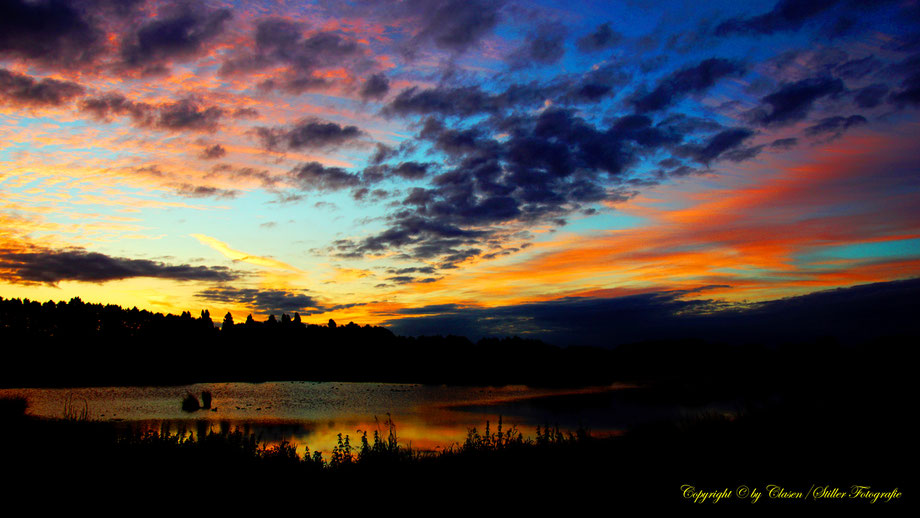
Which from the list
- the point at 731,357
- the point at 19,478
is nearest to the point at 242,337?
the point at 731,357

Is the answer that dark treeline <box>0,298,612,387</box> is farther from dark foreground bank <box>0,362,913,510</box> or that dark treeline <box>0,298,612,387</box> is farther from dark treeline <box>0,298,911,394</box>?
dark foreground bank <box>0,362,913,510</box>

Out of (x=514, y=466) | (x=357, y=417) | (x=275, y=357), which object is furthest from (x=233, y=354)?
(x=514, y=466)

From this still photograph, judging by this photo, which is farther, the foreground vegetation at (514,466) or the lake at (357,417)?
the lake at (357,417)

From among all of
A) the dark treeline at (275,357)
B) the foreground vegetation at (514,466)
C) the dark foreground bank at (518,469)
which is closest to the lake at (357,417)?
the foreground vegetation at (514,466)

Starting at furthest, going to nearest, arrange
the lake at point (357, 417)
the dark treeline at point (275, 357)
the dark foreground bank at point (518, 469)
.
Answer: the dark treeline at point (275, 357) < the lake at point (357, 417) < the dark foreground bank at point (518, 469)

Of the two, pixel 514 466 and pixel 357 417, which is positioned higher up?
pixel 514 466

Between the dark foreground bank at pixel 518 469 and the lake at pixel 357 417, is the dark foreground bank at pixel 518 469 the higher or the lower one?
the higher one

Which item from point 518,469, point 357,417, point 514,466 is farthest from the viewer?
point 357,417

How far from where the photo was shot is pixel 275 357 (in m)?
136

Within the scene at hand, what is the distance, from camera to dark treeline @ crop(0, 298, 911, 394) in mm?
97062

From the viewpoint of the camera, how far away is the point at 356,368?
13350cm

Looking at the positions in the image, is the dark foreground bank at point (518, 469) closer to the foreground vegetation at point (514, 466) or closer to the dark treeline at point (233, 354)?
the foreground vegetation at point (514, 466)

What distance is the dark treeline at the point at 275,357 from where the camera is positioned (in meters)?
97.1

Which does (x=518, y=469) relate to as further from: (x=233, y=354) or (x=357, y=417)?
(x=233, y=354)
